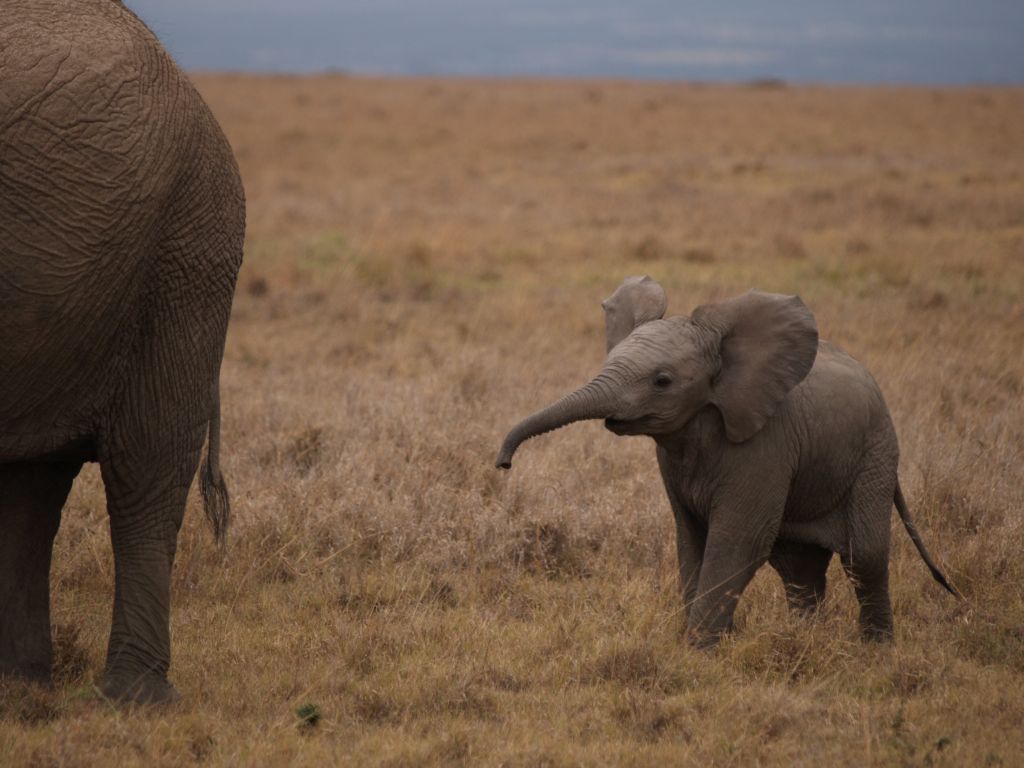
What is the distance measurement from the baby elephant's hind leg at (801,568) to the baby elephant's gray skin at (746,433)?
0.24m

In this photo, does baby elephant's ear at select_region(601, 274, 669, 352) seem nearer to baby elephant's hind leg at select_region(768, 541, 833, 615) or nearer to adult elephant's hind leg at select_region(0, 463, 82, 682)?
baby elephant's hind leg at select_region(768, 541, 833, 615)

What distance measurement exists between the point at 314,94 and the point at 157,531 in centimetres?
4846

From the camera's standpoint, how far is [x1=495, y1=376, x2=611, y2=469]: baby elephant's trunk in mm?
4391

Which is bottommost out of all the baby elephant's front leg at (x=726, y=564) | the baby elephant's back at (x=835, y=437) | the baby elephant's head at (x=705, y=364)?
the baby elephant's front leg at (x=726, y=564)

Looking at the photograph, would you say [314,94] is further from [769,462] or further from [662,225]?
[769,462]

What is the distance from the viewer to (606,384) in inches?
184

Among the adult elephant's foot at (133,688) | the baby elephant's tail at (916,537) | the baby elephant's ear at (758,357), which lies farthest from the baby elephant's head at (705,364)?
the adult elephant's foot at (133,688)

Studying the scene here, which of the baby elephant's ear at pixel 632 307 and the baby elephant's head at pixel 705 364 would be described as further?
the baby elephant's ear at pixel 632 307

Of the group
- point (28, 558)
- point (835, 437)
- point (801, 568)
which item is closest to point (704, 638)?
point (801, 568)

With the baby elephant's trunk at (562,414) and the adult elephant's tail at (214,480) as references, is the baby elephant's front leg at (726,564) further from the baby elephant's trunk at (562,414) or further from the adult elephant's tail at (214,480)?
the adult elephant's tail at (214,480)

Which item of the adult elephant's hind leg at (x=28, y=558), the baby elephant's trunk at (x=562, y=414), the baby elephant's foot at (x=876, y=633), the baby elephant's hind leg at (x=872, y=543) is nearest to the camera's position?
the baby elephant's trunk at (x=562, y=414)

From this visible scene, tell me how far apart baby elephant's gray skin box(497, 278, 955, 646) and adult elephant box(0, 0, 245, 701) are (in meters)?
1.32

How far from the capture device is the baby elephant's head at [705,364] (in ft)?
15.5

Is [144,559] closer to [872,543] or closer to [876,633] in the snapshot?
[872,543]
